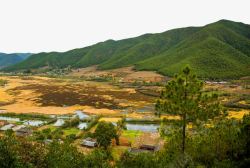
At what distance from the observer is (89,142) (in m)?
59.9

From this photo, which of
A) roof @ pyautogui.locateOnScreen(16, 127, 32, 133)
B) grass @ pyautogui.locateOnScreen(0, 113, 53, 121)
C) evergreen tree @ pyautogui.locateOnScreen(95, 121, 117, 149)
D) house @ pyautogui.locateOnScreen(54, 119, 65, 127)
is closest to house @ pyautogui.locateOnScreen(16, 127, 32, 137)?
roof @ pyautogui.locateOnScreen(16, 127, 32, 133)

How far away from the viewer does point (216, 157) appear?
103 feet

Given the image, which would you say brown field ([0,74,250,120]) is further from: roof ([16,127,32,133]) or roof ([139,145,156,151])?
roof ([16,127,32,133])

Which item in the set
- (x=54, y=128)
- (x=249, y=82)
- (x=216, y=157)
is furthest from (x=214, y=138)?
(x=249, y=82)

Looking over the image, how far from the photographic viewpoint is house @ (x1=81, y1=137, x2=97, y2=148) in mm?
58812

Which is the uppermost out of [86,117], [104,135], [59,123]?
[104,135]

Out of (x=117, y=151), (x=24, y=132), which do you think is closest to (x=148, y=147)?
(x=117, y=151)

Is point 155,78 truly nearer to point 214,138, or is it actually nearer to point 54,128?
point 54,128

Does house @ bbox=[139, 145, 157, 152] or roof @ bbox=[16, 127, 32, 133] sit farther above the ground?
roof @ bbox=[16, 127, 32, 133]

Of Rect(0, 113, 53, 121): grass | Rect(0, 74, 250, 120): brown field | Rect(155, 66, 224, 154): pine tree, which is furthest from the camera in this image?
Rect(0, 74, 250, 120): brown field

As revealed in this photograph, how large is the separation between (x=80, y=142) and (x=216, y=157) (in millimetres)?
35682

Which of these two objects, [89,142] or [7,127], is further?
[7,127]

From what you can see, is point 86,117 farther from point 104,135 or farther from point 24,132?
point 104,135

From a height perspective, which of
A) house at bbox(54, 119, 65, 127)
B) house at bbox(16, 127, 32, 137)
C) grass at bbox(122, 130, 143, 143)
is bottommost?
grass at bbox(122, 130, 143, 143)
